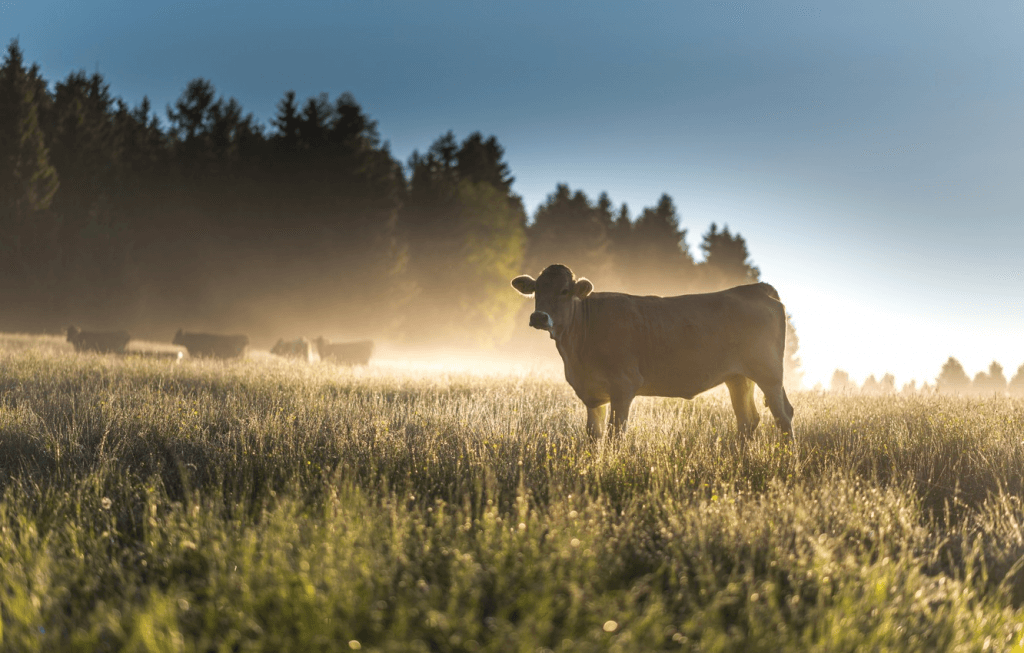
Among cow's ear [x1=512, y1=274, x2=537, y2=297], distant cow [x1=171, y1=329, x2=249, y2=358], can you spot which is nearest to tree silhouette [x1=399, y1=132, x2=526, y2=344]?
distant cow [x1=171, y1=329, x2=249, y2=358]

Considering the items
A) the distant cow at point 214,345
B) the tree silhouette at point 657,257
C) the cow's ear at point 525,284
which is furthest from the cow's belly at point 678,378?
the tree silhouette at point 657,257

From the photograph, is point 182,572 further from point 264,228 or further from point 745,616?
point 264,228

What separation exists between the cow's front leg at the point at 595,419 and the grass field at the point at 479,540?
189mm

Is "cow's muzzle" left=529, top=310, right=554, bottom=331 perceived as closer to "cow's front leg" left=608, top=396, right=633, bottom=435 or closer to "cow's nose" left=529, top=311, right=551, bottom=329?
"cow's nose" left=529, top=311, right=551, bottom=329

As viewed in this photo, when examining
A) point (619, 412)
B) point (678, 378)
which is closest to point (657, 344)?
point (678, 378)

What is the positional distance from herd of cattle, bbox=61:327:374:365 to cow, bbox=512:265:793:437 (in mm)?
14764

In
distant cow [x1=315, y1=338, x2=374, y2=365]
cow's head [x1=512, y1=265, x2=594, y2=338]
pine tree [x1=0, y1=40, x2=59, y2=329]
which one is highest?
pine tree [x1=0, y1=40, x2=59, y2=329]

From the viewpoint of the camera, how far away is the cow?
675cm

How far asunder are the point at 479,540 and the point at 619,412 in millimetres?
3569

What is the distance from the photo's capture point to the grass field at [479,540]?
98.3 inches

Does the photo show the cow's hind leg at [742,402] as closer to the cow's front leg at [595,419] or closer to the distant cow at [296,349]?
the cow's front leg at [595,419]

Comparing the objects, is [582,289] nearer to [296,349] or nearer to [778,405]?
[778,405]

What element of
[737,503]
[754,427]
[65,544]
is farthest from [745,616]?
[754,427]

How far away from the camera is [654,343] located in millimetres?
6984
